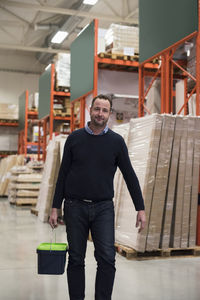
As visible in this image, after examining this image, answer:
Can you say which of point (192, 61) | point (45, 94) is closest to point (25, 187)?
point (45, 94)

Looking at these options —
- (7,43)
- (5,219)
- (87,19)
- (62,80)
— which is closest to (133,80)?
(62,80)

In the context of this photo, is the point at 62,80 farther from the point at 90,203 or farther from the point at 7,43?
the point at 90,203

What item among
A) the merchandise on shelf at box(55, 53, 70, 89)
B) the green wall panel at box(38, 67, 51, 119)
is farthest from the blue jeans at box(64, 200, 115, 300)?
the green wall panel at box(38, 67, 51, 119)

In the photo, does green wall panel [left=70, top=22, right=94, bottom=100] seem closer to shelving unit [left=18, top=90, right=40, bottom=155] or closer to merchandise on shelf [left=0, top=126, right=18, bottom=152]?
shelving unit [left=18, top=90, right=40, bottom=155]

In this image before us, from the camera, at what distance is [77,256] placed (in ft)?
9.88

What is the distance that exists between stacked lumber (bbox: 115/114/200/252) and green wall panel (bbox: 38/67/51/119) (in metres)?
8.03

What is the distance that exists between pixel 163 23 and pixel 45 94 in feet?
23.7

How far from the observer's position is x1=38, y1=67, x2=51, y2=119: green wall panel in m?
13.3

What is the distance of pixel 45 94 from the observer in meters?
13.7

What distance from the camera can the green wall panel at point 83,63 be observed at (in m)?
9.38

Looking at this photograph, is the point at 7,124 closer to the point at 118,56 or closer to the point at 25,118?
the point at 25,118

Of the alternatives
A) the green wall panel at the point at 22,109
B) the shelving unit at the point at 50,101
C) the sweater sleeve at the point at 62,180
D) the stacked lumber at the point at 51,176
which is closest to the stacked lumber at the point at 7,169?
the shelving unit at the point at 50,101

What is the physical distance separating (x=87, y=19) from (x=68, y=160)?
53.1ft

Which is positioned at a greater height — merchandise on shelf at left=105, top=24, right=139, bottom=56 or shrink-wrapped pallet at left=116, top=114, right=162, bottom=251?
merchandise on shelf at left=105, top=24, right=139, bottom=56
